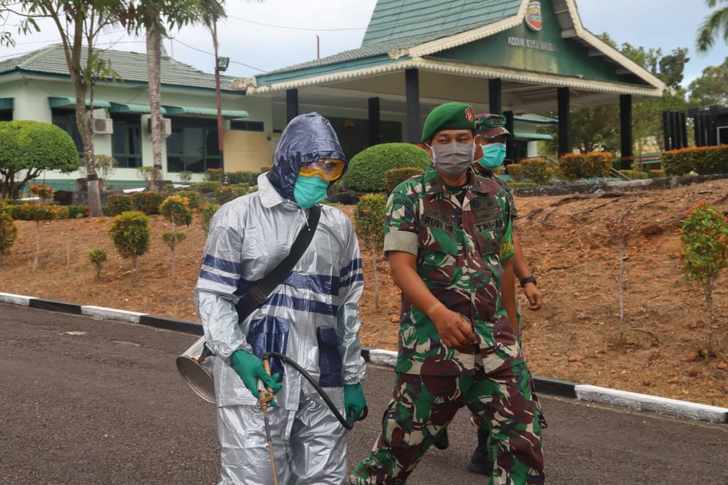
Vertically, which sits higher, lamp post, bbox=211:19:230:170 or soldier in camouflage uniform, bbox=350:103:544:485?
lamp post, bbox=211:19:230:170

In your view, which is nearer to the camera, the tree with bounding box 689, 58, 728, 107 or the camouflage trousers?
the camouflage trousers

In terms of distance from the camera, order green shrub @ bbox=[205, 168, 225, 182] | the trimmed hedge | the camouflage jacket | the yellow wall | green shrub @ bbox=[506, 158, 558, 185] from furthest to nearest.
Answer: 1. the yellow wall
2. green shrub @ bbox=[205, 168, 225, 182]
3. green shrub @ bbox=[506, 158, 558, 185]
4. the trimmed hedge
5. the camouflage jacket

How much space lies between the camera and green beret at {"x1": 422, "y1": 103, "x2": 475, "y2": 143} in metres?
3.88

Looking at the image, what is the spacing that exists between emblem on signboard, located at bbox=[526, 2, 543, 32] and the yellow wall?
45.3 feet

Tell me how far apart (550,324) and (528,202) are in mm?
4622

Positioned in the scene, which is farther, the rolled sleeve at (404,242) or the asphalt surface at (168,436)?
the asphalt surface at (168,436)

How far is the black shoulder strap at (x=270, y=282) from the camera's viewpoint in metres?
3.18

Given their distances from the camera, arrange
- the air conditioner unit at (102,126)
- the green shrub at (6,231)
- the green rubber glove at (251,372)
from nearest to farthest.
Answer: the green rubber glove at (251,372) → the green shrub at (6,231) → the air conditioner unit at (102,126)

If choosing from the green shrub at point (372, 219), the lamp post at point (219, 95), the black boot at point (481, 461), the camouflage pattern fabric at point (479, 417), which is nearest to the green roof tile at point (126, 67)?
the lamp post at point (219, 95)

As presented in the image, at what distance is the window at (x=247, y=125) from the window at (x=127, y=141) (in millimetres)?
3759

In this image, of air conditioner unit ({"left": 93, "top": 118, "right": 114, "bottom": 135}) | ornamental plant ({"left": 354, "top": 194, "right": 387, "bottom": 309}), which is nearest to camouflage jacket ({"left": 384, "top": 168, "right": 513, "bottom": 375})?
ornamental plant ({"left": 354, "top": 194, "right": 387, "bottom": 309})

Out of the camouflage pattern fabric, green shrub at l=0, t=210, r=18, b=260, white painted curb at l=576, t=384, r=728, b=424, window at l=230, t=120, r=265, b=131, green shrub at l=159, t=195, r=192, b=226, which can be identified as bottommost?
Answer: white painted curb at l=576, t=384, r=728, b=424

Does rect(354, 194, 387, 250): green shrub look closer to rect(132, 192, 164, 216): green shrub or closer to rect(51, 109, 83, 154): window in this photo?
rect(132, 192, 164, 216): green shrub

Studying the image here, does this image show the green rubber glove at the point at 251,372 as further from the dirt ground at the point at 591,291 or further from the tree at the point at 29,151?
the tree at the point at 29,151
